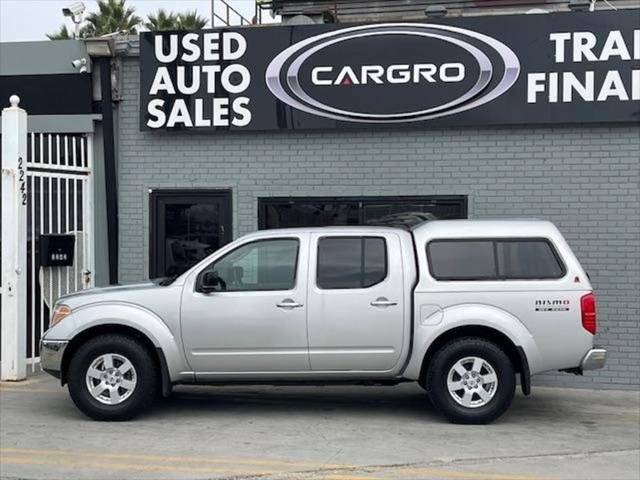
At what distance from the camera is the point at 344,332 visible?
8.05m

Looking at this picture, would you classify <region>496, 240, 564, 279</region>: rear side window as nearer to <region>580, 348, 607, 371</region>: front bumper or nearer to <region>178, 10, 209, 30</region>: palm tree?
<region>580, 348, 607, 371</region>: front bumper

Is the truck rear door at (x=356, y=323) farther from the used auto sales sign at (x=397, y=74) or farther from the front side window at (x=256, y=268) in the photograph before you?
the used auto sales sign at (x=397, y=74)

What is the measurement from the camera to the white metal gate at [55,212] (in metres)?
10.6

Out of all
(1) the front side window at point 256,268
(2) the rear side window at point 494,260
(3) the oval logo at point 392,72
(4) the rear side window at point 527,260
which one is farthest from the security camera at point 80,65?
(4) the rear side window at point 527,260

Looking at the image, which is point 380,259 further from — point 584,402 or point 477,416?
point 584,402

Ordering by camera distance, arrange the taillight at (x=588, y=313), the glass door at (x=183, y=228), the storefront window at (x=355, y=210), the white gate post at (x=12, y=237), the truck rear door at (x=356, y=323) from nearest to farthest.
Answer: the taillight at (x=588, y=313), the truck rear door at (x=356, y=323), the white gate post at (x=12, y=237), the storefront window at (x=355, y=210), the glass door at (x=183, y=228)

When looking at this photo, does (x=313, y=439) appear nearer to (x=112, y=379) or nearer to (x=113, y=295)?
(x=112, y=379)

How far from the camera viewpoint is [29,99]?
1165 cm

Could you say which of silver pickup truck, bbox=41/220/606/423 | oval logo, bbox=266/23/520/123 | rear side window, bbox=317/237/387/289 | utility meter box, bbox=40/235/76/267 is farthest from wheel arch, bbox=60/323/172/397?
oval logo, bbox=266/23/520/123

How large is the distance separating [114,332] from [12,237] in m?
2.57

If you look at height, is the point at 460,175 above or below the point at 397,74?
below

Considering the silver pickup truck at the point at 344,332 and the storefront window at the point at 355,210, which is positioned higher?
the storefront window at the point at 355,210

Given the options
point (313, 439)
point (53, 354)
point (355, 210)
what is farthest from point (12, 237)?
point (313, 439)

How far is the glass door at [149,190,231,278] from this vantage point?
11352 mm
